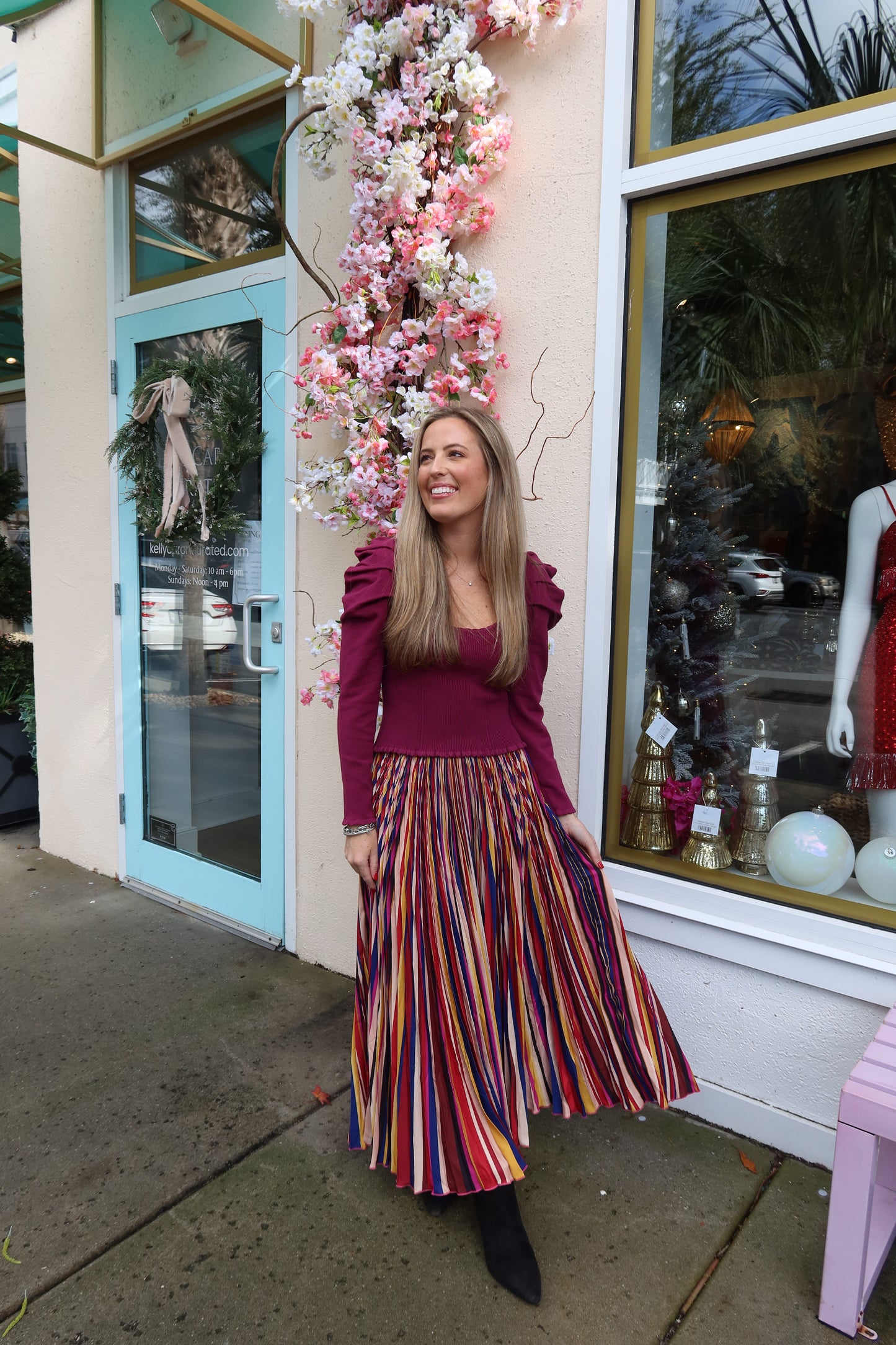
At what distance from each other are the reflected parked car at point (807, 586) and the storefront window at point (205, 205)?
88.3 inches

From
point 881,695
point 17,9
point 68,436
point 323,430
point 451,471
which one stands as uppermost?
point 17,9

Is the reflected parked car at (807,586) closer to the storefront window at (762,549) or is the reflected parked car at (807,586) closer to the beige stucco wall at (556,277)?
the storefront window at (762,549)

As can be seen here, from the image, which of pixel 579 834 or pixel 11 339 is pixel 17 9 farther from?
pixel 579 834

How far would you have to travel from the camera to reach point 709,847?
2547 millimetres

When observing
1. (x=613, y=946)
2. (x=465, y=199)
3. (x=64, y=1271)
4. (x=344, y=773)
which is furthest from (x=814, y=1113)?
(x=465, y=199)

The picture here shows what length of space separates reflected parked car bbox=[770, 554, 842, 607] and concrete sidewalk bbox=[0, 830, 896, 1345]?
Result: 1.54 meters

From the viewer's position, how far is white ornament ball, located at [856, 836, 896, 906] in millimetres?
2246

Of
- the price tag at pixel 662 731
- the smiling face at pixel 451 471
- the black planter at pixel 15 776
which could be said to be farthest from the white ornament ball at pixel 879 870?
the black planter at pixel 15 776

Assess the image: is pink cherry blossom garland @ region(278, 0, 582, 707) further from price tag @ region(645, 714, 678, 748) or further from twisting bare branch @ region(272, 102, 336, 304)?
price tag @ region(645, 714, 678, 748)

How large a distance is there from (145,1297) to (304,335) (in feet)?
9.56

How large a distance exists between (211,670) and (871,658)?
262cm

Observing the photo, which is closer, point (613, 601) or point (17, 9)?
point (613, 601)

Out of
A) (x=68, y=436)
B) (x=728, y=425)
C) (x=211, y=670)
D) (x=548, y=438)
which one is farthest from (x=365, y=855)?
(x=68, y=436)

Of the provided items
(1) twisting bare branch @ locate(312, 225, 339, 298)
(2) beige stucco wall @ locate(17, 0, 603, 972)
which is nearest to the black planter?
(2) beige stucco wall @ locate(17, 0, 603, 972)
